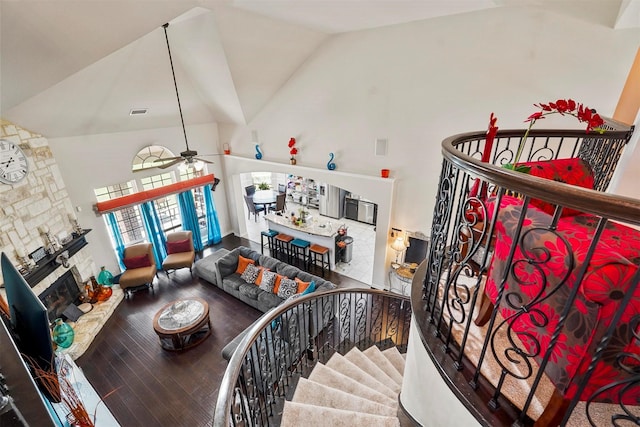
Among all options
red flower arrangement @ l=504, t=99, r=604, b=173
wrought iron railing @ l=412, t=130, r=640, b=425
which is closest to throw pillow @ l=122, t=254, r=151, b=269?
wrought iron railing @ l=412, t=130, r=640, b=425

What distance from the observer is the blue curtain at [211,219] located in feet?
28.5

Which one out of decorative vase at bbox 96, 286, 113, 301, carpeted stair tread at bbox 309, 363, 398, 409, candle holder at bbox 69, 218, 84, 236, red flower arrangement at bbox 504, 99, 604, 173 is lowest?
decorative vase at bbox 96, 286, 113, 301

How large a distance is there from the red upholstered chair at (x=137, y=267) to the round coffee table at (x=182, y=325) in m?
1.55

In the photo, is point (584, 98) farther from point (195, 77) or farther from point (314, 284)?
point (195, 77)

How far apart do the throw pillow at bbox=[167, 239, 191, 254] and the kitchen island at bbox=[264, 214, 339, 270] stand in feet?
7.46

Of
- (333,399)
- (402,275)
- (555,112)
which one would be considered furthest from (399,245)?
(555,112)

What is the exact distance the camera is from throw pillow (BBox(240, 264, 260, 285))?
6.36 meters

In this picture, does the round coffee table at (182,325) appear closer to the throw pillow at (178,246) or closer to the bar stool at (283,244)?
the throw pillow at (178,246)

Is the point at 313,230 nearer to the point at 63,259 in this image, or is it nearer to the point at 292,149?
the point at 292,149

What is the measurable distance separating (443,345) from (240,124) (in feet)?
25.8

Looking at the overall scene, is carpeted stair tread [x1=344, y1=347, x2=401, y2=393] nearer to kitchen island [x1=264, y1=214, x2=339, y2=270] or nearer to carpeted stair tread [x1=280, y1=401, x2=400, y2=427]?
carpeted stair tread [x1=280, y1=401, x2=400, y2=427]

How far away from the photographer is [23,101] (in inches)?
171

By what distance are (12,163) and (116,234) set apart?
8.42 ft

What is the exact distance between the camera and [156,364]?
4.93 meters
